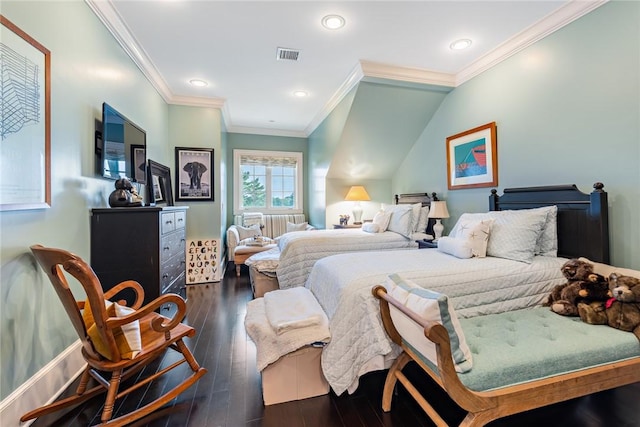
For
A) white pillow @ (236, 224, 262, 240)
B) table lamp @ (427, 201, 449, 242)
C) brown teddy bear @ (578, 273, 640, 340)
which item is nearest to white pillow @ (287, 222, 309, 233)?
white pillow @ (236, 224, 262, 240)

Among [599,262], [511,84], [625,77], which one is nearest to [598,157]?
[625,77]

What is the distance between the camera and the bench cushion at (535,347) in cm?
123

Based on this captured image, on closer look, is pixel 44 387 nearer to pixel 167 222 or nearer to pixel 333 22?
pixel 167 222

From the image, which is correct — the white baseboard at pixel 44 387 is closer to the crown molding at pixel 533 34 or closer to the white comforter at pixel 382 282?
the white comforter at pixel 382 282

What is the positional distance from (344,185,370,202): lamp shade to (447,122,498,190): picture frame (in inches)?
58.9

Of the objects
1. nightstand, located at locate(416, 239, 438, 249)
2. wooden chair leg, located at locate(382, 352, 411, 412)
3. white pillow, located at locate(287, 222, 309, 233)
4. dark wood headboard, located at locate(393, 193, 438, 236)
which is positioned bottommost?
wooden chair leg, located at locate(382, 352, 411, 412)

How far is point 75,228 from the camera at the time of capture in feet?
6.28

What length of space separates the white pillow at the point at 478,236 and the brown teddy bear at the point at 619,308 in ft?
2.37

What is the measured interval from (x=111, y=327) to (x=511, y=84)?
12.4 ft

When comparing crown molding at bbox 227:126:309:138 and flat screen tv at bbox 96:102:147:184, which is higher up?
crown molding at bbox 227:126:309:138

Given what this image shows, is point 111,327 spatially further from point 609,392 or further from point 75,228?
point 609,392

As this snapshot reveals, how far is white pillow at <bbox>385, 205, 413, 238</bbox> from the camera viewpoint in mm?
3502

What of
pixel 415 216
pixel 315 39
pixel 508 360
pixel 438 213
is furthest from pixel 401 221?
pixel 508 360

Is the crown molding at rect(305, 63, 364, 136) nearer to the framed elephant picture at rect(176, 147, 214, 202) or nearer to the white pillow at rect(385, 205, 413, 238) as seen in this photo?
the white pillow at rect(385, 205, 413, 238)
